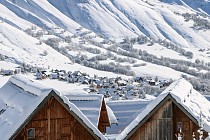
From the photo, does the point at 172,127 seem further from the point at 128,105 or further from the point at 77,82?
the point at 77,82

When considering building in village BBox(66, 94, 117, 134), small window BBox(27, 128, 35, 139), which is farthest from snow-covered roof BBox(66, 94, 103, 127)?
small window BBox(27, 128, 35, 139)

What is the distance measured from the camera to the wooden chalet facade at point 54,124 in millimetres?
21875

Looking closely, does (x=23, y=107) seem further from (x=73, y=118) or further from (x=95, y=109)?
(x=95, y=109)

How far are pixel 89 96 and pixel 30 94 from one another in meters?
4.16

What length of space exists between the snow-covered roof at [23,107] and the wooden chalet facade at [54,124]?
17 centimetres

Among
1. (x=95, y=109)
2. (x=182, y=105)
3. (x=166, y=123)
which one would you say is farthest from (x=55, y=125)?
(x=182, y=105)

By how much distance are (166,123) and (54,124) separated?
16.3ft

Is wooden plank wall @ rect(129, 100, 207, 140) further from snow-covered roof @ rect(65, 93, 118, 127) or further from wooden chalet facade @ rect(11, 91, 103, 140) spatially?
snow-covered roof @ rect(65, 93, 118, 127)

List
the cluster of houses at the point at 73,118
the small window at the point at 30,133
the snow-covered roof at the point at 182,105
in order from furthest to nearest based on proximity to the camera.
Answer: the snow-covered roof at the point at 182,105 < the small window at the point at 30,133 < the cluster of houses at the point at 73,118

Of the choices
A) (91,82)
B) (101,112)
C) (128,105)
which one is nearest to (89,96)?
(101,112)

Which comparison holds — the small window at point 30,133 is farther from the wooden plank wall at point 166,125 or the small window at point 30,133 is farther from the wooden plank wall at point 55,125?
the wooden plank wall at point 166,125

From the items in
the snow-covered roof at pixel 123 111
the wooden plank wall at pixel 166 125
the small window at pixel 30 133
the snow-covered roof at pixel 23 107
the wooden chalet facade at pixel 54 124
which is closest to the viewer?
the snow-covered roof at pixel 23 107

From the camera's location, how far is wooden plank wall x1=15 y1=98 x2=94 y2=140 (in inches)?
869

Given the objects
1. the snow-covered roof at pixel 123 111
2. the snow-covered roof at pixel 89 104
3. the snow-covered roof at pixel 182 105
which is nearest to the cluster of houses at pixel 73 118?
the snow-covered roof at pixel 182 105
